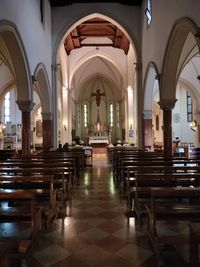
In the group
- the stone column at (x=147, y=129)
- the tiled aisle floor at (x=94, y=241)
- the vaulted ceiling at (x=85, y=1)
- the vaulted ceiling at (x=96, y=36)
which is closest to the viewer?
the tiled aisle floor at (x=94, y=241)

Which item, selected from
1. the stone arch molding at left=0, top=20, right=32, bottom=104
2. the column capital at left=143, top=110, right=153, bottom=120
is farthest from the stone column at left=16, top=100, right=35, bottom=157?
the column capital at left=143, top=110, right=153, bottom=120

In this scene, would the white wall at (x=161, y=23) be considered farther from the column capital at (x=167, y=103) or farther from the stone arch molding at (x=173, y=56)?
the column capital at (x=167, y=103)

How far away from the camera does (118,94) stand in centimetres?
3269

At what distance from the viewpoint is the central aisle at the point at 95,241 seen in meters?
3.33

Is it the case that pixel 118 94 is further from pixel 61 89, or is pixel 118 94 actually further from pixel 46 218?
pixel 46 218

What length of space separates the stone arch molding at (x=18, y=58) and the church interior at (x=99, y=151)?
4 centimetres

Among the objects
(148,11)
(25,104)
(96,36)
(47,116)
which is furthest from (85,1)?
(25,104)

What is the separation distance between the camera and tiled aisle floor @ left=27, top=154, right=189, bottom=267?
3.33 metres

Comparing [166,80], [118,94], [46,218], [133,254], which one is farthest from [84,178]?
[118,94]

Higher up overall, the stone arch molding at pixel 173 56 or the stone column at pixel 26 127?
the stone arch molding at pixel 173 56

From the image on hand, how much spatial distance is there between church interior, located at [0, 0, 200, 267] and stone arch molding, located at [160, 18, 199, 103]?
0.04 metres

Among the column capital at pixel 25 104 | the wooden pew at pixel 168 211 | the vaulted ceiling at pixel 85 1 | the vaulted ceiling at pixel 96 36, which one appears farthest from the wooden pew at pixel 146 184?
the vaulted ceiling at pixel 96 36

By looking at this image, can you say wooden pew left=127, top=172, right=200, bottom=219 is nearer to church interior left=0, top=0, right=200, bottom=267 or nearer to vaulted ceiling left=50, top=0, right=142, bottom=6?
church interior left=0, top=0, right=200, bottom=267

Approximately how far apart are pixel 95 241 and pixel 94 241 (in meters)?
0.01
